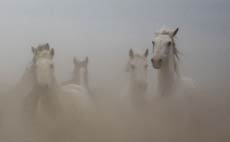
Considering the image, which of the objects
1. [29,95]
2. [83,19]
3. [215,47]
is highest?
[83,19]

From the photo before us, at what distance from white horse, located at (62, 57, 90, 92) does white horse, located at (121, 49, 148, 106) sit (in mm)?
182

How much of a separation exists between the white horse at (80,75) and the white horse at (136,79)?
18 centimetres

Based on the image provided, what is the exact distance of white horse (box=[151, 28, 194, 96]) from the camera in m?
1.65

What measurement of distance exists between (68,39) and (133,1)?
1.18 feet

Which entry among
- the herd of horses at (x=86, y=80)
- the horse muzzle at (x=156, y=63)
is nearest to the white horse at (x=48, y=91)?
the herd of horses at (x=86, y=80)

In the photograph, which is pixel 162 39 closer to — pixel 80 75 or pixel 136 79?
pixel 136 79

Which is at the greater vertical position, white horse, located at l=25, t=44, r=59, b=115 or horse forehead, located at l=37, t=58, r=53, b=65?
horse forehead, located at l=37, t=58, r=53, b=65

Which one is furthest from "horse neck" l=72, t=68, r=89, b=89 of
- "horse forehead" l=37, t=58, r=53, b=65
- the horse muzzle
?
the horse muzzle

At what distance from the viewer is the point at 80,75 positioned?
1637 millimetres

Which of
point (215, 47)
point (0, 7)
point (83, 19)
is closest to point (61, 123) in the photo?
point (83, 19)

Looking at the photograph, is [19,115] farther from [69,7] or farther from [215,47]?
[215,47]

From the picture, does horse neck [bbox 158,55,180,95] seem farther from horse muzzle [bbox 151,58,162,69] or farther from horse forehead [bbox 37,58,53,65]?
horse forehead [bbox 37,58,53,65]

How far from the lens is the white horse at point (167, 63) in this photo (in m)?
1.65

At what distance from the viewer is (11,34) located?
1618 mm
